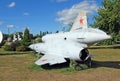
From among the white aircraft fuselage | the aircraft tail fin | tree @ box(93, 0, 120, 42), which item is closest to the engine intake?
the white aircraft fuselage

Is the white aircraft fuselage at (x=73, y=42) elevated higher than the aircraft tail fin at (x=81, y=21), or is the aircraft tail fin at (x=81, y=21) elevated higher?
the aircraft tail fin at (x=81, y=21)

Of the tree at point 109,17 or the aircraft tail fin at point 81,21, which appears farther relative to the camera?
the tree at point 109,17

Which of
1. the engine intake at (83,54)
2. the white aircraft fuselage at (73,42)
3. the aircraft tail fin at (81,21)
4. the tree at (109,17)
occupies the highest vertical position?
the tree at (109,17)

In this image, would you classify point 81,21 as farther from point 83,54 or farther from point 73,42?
point 83,54

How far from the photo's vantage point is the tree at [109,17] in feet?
161

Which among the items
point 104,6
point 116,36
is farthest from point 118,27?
point 104,6

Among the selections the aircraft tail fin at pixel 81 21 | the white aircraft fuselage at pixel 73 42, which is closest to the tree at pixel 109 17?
the aircraft tail fin at pixel 81 21

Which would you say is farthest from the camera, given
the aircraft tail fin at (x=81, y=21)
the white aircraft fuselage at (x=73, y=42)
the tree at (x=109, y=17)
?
the tree at (x=109, y=17)

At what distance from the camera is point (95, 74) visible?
1861cm

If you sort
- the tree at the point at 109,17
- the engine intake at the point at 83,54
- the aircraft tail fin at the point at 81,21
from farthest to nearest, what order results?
the tree at the point at 109,17 < the aircraft tail fin at the point at 81,21 < the engine intake at the point at 83,54

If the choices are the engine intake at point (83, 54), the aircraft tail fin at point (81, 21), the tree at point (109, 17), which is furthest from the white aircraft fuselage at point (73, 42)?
the tree at point (109, 17)

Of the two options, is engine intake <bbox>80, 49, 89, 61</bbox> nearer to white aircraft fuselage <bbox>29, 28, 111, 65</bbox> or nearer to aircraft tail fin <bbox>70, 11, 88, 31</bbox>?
white aircraft fuselage <bbox>29, 28, 111, 65</bbox>

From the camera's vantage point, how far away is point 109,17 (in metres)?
49.8

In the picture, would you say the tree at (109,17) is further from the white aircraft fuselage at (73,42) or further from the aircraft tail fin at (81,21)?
the white aircraft fuselage at (73,42)
